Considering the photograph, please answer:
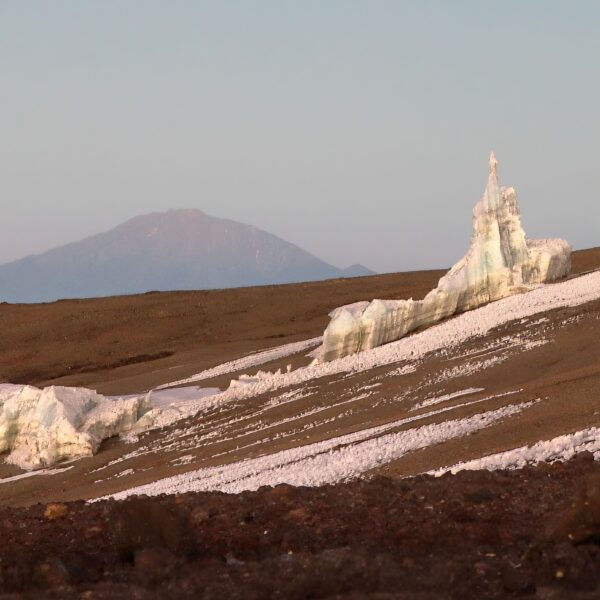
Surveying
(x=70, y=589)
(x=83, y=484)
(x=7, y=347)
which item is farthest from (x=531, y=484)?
(x=7, y=347)

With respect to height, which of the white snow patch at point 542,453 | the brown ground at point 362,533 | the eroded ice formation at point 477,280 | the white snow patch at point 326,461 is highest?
the eroded ice formation at point 477,280

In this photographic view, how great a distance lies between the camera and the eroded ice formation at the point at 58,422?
1242 inches

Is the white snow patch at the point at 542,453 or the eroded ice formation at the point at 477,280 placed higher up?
the eroded ice formation at the point at 477,280

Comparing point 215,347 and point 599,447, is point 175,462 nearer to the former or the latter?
point 599,447

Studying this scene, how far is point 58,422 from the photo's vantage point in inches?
1259

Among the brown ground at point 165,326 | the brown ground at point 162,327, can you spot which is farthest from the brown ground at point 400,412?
the brown ground at point 165,326

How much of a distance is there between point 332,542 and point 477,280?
32882 millimetres

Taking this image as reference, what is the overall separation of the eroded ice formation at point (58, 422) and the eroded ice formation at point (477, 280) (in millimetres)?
9189

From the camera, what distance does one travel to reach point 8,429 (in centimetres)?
3419

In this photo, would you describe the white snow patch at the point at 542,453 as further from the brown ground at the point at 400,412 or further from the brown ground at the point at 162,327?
the brown ground at the point at 162,327

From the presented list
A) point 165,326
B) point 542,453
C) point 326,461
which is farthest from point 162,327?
point 542,453

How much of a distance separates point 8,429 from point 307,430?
1460 cm

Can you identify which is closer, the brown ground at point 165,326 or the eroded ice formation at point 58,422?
the eroded ice formation at point 58,422

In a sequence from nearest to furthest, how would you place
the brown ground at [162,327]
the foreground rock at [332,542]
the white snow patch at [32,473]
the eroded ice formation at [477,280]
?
the foreground rock at [332,542] < the white snow patch at [32,473] < the eroded ice formation at [477,280] < the brown ground at [162,327]
